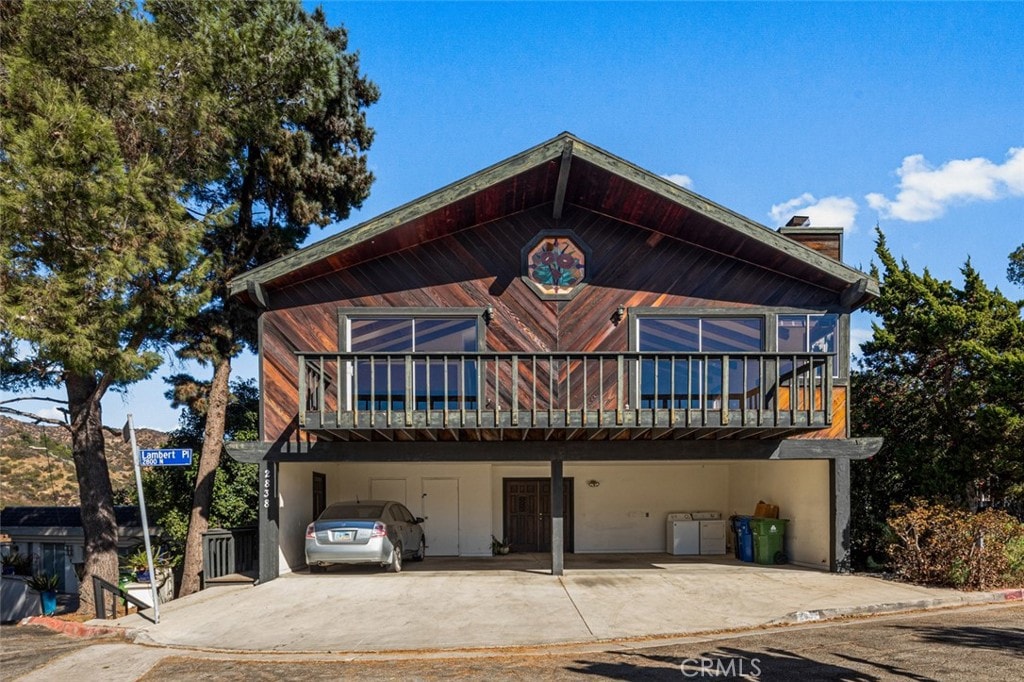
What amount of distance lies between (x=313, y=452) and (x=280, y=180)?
6.96 m

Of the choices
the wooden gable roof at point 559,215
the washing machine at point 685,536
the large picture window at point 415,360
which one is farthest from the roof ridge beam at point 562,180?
the washing machine at point 685,536

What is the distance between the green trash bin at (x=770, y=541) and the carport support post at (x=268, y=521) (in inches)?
368

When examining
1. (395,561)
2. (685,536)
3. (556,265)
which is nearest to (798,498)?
(685,536)

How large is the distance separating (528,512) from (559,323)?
224 inches

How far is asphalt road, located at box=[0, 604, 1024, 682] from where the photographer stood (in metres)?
7.38

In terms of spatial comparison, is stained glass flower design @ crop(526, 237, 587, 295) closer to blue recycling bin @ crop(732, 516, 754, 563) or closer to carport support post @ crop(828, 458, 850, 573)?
carport support post @ crop(828, 458, 850, 573)

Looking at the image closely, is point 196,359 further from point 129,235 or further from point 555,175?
point 555,175

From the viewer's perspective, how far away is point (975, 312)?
1476 cm

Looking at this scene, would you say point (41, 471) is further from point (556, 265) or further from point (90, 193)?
point (556, 265)

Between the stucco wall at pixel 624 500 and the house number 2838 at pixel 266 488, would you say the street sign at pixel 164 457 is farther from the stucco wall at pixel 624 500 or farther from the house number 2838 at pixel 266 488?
the stucco wall at pixel 624 500

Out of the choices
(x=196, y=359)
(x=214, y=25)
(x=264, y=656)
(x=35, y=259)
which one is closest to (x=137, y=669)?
(x=264, y=656)

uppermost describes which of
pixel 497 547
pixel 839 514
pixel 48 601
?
pixel 839 514

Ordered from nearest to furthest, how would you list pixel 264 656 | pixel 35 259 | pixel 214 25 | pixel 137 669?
pixel 137 669 < pixel 264 656 < pixel 35 259 < pixel 214 25

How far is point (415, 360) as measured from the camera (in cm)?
1360
